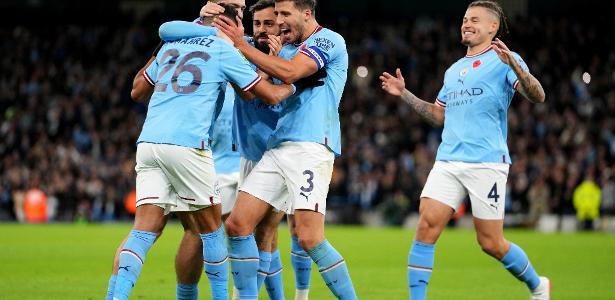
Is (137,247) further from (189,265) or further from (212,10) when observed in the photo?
(212,10)

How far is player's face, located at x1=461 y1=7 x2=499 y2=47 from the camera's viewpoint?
8.46 meters

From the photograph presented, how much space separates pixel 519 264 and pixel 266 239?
2.16 meters

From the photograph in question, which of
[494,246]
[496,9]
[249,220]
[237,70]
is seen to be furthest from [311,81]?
[494,246]

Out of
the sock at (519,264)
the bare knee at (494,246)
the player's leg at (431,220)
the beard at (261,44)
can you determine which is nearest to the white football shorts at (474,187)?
the player's leg at (431,220)

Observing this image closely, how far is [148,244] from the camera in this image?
7129mm

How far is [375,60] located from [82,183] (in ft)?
35.5

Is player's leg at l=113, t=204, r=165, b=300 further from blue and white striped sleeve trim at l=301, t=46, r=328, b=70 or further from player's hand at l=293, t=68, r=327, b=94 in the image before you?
blue and white striped sleeve trim at l=301, t=46, r=328, b=70

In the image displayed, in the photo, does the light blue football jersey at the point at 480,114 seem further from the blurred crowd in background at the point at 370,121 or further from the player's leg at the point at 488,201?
the blurred crowd in background at the point at 370,121

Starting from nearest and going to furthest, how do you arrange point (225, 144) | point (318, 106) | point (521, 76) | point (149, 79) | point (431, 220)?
1. point (149, 79)
2. point (318, 106)
3. point (521, 76)
4. point (431, 220)
5. point (225, 144)

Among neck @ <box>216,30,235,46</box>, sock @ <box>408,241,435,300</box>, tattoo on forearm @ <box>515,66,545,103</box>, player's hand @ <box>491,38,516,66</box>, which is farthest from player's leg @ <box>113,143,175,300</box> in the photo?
tattoo on forearm @ <box>515,66,545,103</box>

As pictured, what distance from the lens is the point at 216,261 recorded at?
24.0 feet

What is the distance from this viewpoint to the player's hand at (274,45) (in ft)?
24.7

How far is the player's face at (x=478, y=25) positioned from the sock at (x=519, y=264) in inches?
70.5

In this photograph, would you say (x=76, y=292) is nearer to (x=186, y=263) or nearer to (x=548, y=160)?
(x=186, y=263)
